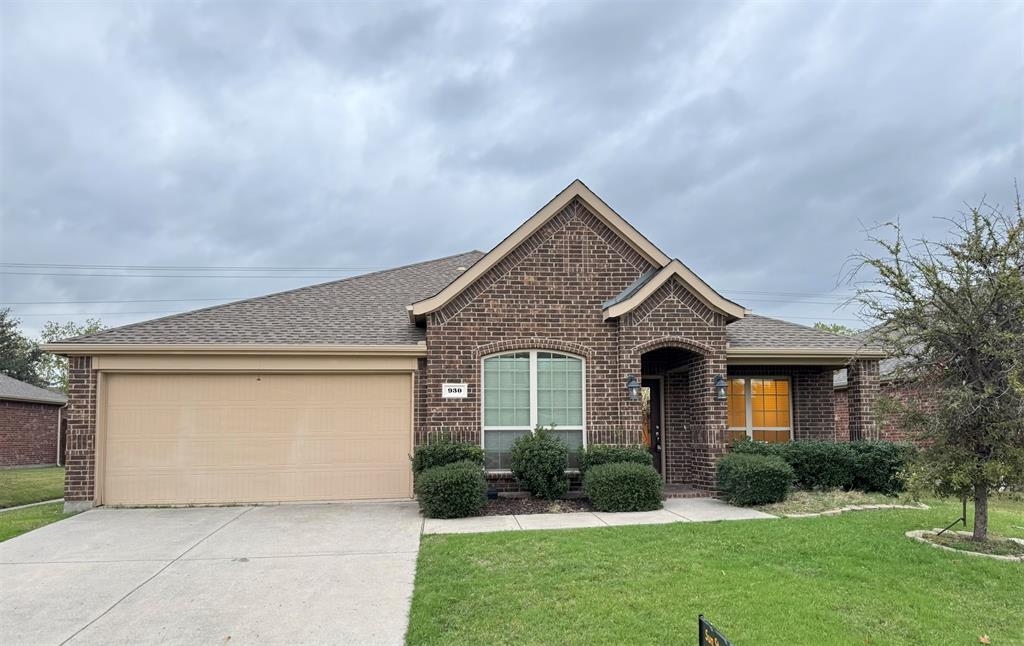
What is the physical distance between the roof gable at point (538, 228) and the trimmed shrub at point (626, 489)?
4.24 metres

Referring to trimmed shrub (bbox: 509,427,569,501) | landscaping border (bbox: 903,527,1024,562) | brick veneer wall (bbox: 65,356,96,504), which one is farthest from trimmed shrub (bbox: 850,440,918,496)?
brick veneer wall (bbox: 65,356,96,504)

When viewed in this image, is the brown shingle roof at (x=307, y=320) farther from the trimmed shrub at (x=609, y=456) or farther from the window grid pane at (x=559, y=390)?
the trimmed shrub at (x=609, y=456)

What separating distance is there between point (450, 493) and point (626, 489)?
281 centimetres

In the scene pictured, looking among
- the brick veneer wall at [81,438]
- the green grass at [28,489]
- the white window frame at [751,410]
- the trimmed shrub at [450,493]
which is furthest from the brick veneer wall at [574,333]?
the green grass at [28,489]

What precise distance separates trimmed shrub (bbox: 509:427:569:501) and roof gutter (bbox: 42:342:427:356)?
8.54 feet

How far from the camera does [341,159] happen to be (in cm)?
2250

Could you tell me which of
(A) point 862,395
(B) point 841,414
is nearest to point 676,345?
(A) point 862,395

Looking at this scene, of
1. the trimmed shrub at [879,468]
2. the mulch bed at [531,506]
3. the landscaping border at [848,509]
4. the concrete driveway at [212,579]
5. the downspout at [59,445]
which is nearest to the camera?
the concrete driveway at [212,579]

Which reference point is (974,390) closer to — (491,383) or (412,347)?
(491,383)

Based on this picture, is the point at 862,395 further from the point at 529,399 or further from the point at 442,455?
the point at 442,455

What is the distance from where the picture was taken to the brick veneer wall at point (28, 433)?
25.7 meters

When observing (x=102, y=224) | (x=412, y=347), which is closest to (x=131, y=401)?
(x=412, y=347)

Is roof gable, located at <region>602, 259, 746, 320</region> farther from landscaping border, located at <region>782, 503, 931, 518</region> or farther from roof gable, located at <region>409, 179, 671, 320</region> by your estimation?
landscaping border, located at <region>782, 503, 931, 518</region>

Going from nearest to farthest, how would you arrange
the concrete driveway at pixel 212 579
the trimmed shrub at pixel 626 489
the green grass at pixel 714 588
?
the green grass at pixel 714 588
the concrete driveway at pixel 212 579
the trimmed shrub at pixel 626 489
